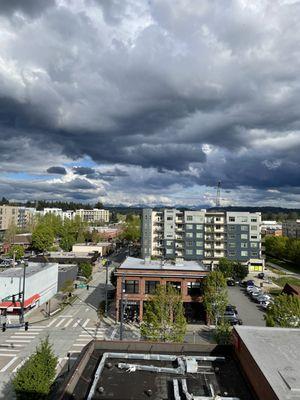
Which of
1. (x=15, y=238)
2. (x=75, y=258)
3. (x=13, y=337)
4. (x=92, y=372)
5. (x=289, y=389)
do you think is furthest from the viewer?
(x=15, y=238)

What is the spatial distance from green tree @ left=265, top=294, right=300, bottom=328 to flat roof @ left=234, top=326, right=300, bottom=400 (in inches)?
348

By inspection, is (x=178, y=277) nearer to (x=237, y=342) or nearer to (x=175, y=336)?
(x=175, y=336)

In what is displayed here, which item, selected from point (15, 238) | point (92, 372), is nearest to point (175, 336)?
point (92, 372)

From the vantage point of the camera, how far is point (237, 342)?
1959 centimetres

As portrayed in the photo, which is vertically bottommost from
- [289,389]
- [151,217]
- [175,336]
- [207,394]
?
[175,336]

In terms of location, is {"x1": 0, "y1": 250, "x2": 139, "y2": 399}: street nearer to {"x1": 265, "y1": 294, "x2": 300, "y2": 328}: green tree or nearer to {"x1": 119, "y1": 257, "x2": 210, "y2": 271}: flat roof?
{"x1": 119, "y1": 257, "x2": 210, "y2": 271}: flat roof

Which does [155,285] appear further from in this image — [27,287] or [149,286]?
[27,287]

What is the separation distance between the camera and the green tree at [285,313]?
2903 centimetres

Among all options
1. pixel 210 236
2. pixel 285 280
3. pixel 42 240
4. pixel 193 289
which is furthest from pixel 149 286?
pixel 42 240

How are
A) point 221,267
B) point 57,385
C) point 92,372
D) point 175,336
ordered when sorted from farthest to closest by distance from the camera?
point 221,267, point 175,336, point 57,385, point 92,372

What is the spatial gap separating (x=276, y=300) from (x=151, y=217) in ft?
210

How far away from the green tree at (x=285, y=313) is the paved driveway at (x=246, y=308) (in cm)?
1447

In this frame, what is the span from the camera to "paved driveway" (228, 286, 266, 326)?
151 feet

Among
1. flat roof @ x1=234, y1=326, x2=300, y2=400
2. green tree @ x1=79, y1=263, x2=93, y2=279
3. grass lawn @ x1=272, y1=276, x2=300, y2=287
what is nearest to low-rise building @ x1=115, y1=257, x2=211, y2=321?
flat roof @ x1=234, y1=326, x2=300, y2=400
